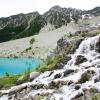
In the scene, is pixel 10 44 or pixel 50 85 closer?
pixel 50 85

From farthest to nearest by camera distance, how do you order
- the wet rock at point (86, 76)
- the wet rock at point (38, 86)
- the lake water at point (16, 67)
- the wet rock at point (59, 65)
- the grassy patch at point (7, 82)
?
the lake water at point (16, 67) → the wet rock at point (59, 65) → the grassy patch at point (7, 82) → the wet rock at point (38, 86) → the wet rock at point (86, 76)

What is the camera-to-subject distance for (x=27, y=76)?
4675 centimetres

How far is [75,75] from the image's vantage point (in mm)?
39156

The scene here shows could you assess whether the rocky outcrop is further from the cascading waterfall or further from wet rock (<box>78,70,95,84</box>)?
wet rock (<box>78,70,95,84</box>)

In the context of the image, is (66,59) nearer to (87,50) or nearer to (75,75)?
(87,50)

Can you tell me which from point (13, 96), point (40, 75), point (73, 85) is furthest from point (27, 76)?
point (73, 85)

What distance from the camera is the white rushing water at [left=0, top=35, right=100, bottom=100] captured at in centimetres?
3338

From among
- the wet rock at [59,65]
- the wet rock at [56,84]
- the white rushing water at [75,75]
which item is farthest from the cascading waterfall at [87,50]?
the wet rock at [56,84]

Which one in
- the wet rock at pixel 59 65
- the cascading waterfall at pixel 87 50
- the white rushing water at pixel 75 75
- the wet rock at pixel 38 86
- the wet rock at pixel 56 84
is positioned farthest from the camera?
the cascading waterfall at pixel 87 50

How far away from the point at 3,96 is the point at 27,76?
7662 mm

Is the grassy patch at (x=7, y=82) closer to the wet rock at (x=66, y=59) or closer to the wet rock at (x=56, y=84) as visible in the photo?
the wet rock at (x=66, y=59)

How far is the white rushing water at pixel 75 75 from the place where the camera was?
1314 inches

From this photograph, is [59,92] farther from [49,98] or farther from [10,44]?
[10,44]

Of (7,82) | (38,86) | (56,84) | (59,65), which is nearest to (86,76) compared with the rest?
(56,84)
